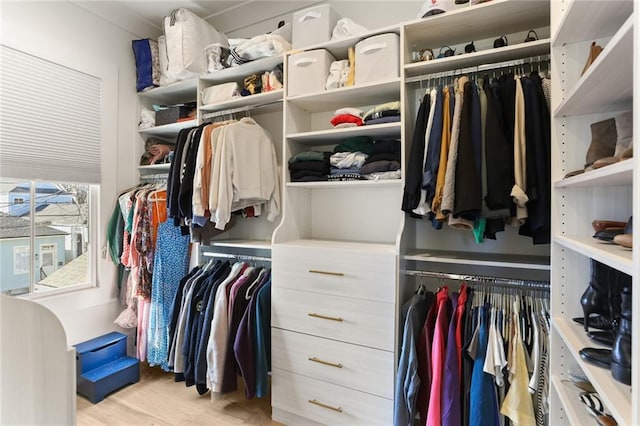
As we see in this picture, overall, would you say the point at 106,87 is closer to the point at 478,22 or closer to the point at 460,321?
the point at 478,22

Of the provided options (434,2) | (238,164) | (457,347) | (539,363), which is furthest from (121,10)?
(539,363)

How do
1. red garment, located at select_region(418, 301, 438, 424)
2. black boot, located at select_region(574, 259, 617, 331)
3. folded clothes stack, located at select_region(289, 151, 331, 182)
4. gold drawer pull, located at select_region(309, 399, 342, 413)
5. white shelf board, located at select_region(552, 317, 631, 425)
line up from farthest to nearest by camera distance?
folded clothes stack, located at select_region(289, 151, 331, 182), gold drawer pull, located at select_region(309, 399, 342, 413), red garment, located at select_region(418, 301, 438, 424), black boot, located at select_region(574, 259, 617, 331), white shelf board, located at select_region(552, 317, 631, 425)

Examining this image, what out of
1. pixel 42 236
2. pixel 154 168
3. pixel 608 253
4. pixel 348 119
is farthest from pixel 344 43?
pixel 42 236

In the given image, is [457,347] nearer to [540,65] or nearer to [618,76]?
[618,76]

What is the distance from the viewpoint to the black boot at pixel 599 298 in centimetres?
103

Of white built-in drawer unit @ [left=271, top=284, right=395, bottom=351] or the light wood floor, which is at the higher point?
white built-in drawer unit @ [left=271, top=284, right=395, bottom=351]

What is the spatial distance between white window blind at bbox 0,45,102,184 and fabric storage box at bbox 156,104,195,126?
1.45ft

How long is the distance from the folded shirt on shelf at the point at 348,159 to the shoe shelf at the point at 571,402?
→ 1.28 meters

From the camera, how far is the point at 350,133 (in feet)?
6.26

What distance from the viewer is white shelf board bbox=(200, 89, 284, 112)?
2145 millimetres

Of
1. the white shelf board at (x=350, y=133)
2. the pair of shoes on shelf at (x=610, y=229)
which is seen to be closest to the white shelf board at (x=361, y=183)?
the white shelf board at (x=350, y=133)

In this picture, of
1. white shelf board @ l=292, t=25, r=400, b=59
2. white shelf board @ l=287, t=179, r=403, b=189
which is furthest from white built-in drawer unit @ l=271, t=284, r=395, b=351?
white shelf board @ l=292, t=25, r=400, b=59

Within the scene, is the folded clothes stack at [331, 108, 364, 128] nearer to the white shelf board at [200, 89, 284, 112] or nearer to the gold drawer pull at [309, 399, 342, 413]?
the white shelf board at [200, 89, 284, 112]

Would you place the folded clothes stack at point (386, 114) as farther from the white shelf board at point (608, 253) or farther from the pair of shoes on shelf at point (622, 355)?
the pair of shoes on shelf at point (622, 355)
